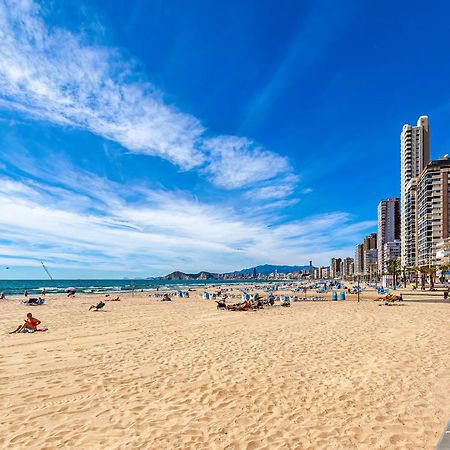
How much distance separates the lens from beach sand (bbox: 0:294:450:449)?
5.16m

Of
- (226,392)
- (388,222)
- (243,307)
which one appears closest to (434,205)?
(388,222)

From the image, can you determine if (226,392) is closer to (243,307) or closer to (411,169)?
(243,307)

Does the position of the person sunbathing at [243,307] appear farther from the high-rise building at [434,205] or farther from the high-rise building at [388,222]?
the high-rise building at [388,222]

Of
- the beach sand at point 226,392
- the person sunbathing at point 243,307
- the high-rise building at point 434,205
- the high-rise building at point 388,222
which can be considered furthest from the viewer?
the high-rise building at point 388,222

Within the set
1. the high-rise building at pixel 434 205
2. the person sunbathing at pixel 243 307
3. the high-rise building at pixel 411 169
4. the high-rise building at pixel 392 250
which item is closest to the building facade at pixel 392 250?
the high-rise building at pixel 392 250

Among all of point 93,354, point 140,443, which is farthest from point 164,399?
point 93,354

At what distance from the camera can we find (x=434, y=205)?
103m

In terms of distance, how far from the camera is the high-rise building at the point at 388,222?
570 feet

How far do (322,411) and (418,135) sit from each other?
476ft

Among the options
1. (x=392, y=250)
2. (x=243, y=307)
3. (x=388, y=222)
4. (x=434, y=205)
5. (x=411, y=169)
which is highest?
(x=411, y=169)

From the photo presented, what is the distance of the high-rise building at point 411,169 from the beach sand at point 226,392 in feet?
414

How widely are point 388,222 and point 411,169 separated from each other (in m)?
53.6

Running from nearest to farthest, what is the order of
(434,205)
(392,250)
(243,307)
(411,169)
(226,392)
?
(226,392) → (243,307) → (434,205) → (411,169) → (392,250)

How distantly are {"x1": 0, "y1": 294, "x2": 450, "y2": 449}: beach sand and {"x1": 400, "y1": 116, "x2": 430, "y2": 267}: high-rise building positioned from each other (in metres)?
126
